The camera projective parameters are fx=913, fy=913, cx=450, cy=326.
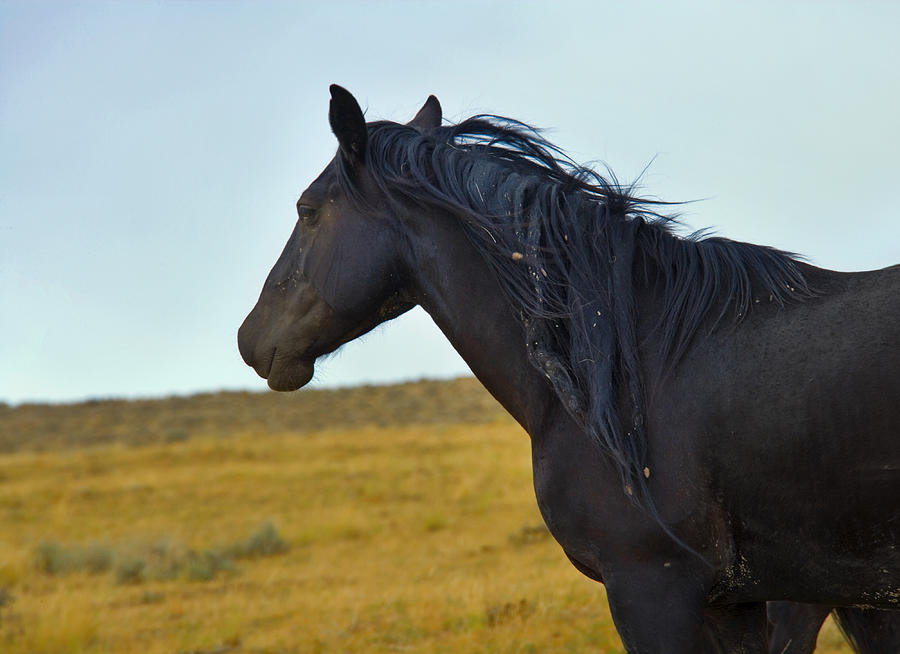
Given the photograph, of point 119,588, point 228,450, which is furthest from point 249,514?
point 228,450

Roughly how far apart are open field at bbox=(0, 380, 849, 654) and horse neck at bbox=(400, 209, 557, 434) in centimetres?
308

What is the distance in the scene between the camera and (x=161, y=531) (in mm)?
14625

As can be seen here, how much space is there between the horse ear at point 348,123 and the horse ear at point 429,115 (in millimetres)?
432

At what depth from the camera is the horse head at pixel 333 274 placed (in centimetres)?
351

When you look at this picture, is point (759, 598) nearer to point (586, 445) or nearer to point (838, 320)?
point (586, 445)

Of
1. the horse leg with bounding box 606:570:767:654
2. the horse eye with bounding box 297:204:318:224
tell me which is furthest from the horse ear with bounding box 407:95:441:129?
the horse leg with bounding box 606:570:767:654

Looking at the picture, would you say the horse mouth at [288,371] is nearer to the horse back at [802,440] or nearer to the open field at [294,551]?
the horse back at [802,440]

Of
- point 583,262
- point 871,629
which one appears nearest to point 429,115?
point 583,262

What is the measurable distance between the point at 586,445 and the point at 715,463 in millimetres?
→ 415

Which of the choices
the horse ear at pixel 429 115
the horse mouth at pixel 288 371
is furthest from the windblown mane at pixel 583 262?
the horse mouth at pixel 288 371

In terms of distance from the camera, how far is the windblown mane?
3045 mm

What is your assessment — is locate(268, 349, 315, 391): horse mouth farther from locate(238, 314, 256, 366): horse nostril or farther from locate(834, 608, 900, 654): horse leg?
locate(834, 608, 900, 654): horse leg

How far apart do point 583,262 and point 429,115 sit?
1.21 metres

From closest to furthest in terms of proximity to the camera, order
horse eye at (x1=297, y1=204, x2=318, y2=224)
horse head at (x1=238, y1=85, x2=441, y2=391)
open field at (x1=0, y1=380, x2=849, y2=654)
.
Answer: horse head at (x1=238, y1=85, x2=441, y2=391) → horse eye at (x1=297, y1=204, x2=318, y2=224) → open field at (x1=0, y1=380, x2=849, y2=654)
